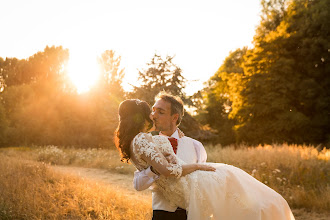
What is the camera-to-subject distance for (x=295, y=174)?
953 centimetres

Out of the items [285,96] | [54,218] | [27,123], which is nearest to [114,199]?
[54,218]

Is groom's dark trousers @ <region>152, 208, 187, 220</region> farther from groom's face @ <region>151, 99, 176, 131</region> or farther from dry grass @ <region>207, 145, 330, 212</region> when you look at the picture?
dry grass @ <region>207, 145, 330, 212</region>

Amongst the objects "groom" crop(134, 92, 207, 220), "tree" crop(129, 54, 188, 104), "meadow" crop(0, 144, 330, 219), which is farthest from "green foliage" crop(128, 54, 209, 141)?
"groom" crop(134, 92, 207, 220)

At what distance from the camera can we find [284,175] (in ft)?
31.7

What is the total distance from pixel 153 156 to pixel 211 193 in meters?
0.63

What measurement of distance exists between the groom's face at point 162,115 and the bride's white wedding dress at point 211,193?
433 millimetres

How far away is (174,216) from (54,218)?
10.9ft

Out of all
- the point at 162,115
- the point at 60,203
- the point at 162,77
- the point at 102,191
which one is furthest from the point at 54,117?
the point at 162,115

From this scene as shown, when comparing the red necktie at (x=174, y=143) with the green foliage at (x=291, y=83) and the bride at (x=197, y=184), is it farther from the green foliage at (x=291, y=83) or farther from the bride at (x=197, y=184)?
the green foliage at (x=291, y=83)

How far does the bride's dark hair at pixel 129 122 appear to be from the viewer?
9.09 ft

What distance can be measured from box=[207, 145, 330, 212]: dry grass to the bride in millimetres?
5605

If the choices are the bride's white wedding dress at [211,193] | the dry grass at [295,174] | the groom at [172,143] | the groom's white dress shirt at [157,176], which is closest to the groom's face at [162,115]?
the groom at [172,143]

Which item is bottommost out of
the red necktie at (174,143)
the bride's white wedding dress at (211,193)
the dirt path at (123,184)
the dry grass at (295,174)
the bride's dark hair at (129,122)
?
the dirt path at (123,184)

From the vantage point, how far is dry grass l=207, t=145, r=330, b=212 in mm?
7699
